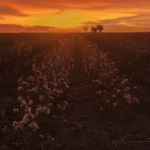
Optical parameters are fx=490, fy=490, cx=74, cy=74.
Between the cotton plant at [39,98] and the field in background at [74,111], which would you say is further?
the cotton plant at [39,98]

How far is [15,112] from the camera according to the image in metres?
11.0

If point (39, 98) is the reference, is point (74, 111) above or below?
below

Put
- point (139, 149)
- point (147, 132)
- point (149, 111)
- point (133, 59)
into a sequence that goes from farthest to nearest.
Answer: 1. point (133, 59)
2. point (149, 111)
3. point (147, 132)
4. point (139, 149)

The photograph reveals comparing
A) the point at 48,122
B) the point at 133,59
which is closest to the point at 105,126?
the point at 48,122

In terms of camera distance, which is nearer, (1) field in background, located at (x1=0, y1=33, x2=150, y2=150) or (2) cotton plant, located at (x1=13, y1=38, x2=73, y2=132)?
(1) field in background, located at (x1=0, y1=33, x2=150, y2=150)

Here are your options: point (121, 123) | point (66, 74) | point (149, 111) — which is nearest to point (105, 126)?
point (121, 123)

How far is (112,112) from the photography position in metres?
11.4

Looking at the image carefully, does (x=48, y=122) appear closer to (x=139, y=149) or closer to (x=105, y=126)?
(x=105, y=126)

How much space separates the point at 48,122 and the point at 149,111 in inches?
117

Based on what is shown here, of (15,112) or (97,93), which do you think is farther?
(97,93)

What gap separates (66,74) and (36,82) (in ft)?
5.95

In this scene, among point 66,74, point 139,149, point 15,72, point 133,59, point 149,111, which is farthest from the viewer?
point 133,59

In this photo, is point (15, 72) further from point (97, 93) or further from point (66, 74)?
point (97, 93)

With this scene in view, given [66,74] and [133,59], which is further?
[133,59]
